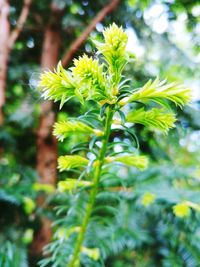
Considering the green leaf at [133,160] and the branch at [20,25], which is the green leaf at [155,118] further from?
the branch at [20,25]

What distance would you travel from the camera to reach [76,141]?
128 cm

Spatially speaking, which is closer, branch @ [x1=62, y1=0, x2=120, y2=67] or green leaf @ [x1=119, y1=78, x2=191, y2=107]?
green leaf @ [x1=119, y1=78, x2=191, y2=107]

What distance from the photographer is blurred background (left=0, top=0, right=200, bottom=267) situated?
33.8 inches

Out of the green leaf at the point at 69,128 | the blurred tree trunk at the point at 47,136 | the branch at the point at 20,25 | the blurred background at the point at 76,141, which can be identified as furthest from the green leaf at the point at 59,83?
the branch at the point at 20,25

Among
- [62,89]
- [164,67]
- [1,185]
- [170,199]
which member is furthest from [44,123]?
[62,89]

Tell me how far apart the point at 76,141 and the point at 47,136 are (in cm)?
Answer: 12

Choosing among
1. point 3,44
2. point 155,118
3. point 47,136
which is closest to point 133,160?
point 155,118

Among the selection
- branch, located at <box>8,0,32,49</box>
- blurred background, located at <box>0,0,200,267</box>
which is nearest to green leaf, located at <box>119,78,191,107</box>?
blurred background, located at <box>0,0,200,267</box>

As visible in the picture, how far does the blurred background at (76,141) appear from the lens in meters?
0.86

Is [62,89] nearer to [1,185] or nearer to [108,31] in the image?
[108,31]

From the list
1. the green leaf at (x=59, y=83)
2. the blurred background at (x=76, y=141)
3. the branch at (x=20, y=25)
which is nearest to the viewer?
the green leaf at (x=59, y=83)

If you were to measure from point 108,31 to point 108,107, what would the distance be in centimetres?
8

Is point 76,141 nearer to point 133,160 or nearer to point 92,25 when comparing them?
point 92,25

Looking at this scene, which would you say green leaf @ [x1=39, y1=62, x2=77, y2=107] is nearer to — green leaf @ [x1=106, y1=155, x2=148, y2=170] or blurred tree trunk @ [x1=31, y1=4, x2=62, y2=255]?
green leaf @ [x1=106, y1=155, x2=148, y2=170]
